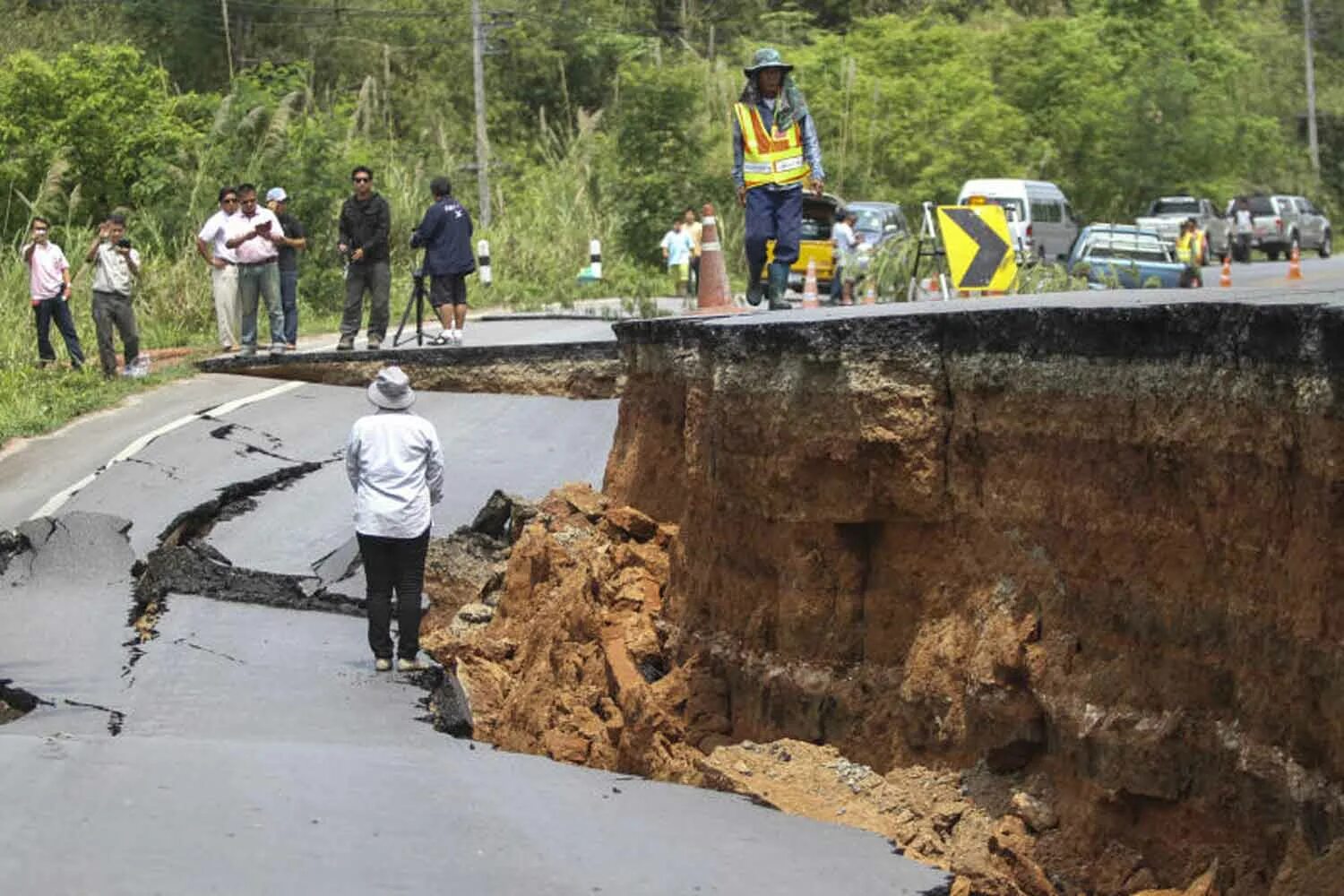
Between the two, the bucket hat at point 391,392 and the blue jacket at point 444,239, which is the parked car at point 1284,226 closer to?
the blue jacket at point 444,239

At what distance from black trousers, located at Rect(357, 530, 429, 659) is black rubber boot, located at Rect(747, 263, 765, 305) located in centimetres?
433

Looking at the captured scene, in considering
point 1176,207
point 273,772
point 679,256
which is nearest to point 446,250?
point 273,772

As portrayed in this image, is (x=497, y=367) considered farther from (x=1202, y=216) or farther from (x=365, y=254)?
(x=1202, y=216)

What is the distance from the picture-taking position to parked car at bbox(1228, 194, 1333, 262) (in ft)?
175

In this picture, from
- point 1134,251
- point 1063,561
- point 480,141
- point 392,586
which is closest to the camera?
point 1063,561

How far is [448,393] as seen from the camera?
1877 centimetres

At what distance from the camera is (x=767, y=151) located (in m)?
14.2

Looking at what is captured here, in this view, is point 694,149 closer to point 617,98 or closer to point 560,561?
point 617,98

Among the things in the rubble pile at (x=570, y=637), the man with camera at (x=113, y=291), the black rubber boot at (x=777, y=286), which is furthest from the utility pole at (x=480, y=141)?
the rubble pile at (x=570, y=637)

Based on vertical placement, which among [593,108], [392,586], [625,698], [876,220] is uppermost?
[593,108]

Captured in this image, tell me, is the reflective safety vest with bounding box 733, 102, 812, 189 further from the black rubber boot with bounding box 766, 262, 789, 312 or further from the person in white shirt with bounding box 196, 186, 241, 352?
the person in white shirt with bounding box 196, 186, 241, 352

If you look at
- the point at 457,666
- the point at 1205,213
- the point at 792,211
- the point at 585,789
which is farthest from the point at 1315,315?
the point at 1205,213

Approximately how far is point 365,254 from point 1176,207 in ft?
115

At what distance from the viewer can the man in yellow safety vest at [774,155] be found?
1417 cm
